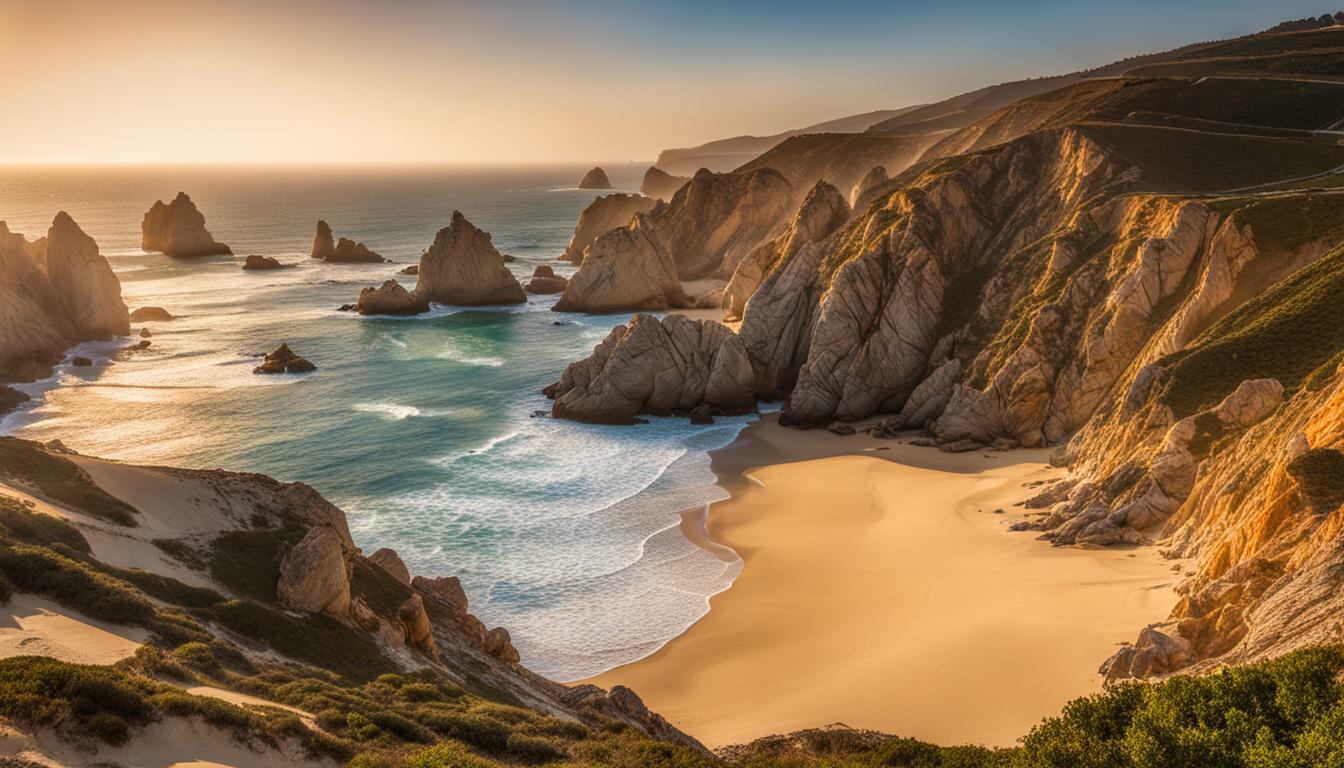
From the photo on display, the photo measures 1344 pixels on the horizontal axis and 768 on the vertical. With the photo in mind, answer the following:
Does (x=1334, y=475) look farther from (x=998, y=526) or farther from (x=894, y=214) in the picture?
(x=894, y=214)

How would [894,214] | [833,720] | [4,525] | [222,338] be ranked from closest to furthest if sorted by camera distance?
1. [4,525]
2. [833,720]
3. [894,214]
4. [222,338]

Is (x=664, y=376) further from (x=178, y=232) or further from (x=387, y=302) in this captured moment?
(x=178, y=232)

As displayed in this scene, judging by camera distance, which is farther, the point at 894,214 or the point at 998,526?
the point at 894,214

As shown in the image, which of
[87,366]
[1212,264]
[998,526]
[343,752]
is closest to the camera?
[343,752]

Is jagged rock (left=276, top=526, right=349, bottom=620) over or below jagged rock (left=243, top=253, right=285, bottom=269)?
below

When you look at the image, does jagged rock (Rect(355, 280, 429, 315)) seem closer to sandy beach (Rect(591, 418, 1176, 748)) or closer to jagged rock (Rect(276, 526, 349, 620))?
sandy beach (Rect(591, 418, 1176, 748))

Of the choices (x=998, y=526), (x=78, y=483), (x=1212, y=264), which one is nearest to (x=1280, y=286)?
(x=1212, y=264)

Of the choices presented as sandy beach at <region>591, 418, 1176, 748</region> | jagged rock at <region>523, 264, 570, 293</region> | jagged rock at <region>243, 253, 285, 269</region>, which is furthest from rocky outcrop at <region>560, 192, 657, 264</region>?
sandy beach at <region>591, 418, 1176, 748</region>
